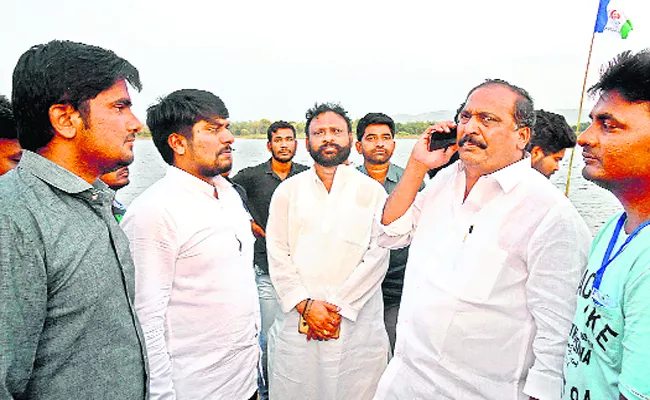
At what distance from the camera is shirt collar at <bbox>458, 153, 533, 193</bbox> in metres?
1.92

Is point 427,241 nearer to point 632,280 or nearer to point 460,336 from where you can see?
point 460,336

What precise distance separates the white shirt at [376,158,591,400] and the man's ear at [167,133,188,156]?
1360 mm

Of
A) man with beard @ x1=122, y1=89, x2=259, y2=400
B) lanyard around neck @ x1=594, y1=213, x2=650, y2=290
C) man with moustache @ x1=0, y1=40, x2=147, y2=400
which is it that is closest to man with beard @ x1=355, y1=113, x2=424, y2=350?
man with beard @ x1=122, y1=89, x2=259, y2=400

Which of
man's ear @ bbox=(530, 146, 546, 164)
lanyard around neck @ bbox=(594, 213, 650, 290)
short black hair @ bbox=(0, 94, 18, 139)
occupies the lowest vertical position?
lanyard around neck @ bbox=(594, 213, 650, 290)

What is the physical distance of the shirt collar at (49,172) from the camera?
4.16 ft

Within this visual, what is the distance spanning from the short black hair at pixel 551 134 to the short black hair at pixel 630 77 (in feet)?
5.93

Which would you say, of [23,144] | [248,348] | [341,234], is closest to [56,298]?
[23,144]

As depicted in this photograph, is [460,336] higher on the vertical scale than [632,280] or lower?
lower

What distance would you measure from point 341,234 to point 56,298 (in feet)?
6.50

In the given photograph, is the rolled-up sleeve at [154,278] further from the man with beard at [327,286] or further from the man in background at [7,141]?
the man with beard at [327,286]

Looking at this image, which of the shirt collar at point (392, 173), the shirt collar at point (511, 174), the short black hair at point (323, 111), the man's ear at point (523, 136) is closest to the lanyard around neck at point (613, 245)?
the shirt collar at point (511, 174)

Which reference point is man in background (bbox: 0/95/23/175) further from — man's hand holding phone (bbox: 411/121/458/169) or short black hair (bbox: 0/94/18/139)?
man's hand holding phone (bbox: 411/121/458/169)

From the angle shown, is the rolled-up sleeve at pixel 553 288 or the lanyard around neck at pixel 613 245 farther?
the rolled-up sleeve at pixel 553 288

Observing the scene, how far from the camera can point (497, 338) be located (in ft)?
5.94
